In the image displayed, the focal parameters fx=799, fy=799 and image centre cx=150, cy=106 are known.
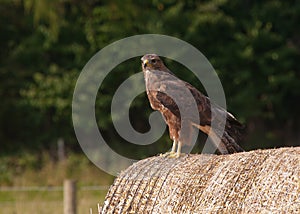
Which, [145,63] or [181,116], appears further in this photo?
[145,63]

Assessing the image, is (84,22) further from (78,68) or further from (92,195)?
(92,195)

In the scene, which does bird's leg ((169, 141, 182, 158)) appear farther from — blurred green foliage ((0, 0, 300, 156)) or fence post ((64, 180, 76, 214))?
blurred green foliage ((0, 0, 300, 156))

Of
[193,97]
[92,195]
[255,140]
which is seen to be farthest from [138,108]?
[193,97]

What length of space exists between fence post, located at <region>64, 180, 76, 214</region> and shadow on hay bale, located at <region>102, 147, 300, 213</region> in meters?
2.90

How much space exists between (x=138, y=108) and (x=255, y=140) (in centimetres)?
355

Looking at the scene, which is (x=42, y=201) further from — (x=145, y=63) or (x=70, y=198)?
(x=145, y=63)

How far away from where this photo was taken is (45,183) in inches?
734

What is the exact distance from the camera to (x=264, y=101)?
23.5 meters

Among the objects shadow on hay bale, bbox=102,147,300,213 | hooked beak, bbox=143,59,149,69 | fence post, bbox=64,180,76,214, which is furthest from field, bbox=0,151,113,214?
shadow on hay bale, bbox=102,147,300,213

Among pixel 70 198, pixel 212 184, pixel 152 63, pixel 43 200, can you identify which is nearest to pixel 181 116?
pixel 152 63

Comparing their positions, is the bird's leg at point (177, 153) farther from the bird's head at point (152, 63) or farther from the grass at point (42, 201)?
the grass at point (42, 201)

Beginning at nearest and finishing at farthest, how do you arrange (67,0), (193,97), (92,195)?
(193,97)
(92,195)
(67,0)

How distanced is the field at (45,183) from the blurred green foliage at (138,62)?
187 cm

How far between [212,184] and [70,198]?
163 inches
